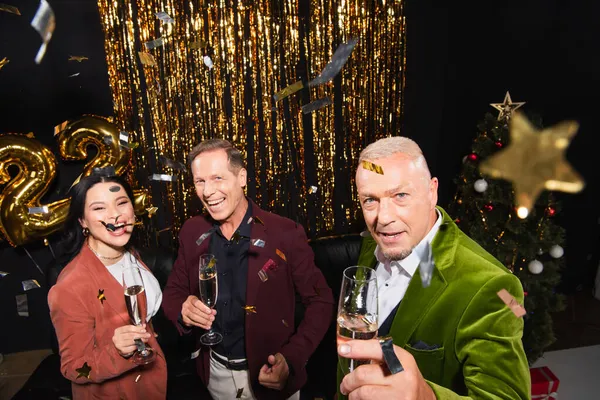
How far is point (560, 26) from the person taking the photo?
420 centimetres

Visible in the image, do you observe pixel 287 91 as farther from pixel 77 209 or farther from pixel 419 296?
pixel 419 296

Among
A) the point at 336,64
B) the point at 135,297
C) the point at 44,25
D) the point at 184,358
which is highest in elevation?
the point at 44,25

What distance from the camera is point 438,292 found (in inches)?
55.2

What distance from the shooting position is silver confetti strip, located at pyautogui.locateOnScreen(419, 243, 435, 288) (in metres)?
1.44

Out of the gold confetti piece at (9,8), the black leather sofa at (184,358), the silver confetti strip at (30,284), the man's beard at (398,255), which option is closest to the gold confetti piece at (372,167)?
the man's beard at (398,255)

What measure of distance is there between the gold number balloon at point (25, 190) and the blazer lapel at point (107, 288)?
6.65ft

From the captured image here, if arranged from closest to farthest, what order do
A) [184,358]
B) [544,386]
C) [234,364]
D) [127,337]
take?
[127,337]
[234,364]
[544,386]
[184,358]

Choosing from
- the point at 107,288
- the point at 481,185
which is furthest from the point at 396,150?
the point at 481,185

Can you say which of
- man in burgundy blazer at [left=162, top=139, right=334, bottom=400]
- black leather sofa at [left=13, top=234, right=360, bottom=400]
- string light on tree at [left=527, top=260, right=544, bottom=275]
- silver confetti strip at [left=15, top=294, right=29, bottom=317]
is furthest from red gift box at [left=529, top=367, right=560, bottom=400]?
silver confetti strip at [left=15, top=294, right=29, bottom=317]

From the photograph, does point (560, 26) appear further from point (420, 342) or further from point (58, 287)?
point (58, 287)

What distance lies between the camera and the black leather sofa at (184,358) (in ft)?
10.2

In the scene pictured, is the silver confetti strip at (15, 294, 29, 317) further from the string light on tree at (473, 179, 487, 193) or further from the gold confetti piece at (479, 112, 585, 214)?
the gold confetti piece at (479, 112, 585, 214)

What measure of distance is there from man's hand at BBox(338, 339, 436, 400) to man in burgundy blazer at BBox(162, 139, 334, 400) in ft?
4.01

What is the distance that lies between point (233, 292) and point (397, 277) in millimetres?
1027
